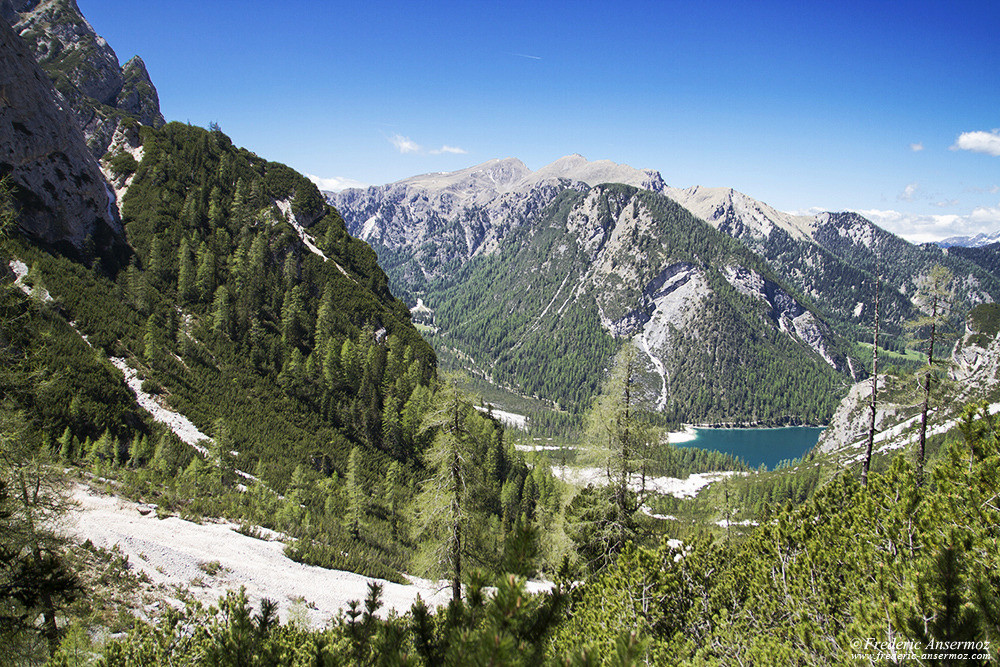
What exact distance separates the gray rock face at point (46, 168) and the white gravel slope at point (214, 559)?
47.5m

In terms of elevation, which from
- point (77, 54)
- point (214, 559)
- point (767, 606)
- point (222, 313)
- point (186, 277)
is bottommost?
point (214, 559)

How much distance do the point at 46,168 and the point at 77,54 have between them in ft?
276

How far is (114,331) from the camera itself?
170 ft

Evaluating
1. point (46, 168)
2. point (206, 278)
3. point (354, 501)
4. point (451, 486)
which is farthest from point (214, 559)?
point (46, 168)

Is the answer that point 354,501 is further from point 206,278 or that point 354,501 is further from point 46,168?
point 46,168

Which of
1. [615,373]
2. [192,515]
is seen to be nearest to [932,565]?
[615,373]

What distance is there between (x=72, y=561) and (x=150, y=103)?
150849 mm

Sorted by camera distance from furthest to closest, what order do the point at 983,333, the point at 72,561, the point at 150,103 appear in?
Result: the point at 983,333, the point at 150,103, the point at 72,561

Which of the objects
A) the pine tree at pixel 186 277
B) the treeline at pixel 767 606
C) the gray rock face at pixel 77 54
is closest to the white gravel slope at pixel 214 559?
the treeline at pixel 767 606

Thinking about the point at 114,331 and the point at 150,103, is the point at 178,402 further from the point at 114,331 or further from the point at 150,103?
the point at 150,103

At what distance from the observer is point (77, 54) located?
114m

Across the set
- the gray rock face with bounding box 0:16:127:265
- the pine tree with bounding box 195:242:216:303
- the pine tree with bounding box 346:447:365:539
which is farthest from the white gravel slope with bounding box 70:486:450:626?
the gray rock face with bounding box 0:16:127:265

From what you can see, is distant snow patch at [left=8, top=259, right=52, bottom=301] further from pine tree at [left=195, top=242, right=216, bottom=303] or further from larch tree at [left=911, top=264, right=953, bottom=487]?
larch tree at [left=911, top=264, right=953, bottom=487]

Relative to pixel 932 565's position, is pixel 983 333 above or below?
above
